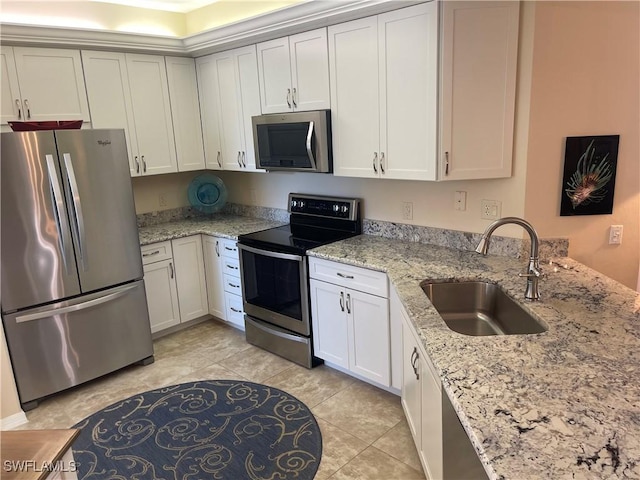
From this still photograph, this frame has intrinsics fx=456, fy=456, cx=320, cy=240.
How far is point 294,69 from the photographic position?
129 inches

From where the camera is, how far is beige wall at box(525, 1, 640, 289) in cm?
239

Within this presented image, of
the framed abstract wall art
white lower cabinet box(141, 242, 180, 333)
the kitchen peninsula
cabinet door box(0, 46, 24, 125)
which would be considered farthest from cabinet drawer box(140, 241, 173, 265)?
the framed abstract wall art

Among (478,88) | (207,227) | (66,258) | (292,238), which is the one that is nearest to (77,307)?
(66,258)

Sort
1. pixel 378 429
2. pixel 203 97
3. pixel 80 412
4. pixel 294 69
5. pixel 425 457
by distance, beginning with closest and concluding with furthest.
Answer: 1. pixel 425 457
2. pixel 378 429
3. pixel 80 412
4. pixel 294 69
5. pixel 203 97

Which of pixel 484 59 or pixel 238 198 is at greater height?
pixel 484 59

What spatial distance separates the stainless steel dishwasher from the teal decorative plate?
10.9 feet

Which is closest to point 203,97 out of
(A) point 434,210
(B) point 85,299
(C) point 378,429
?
(B) point 85,299

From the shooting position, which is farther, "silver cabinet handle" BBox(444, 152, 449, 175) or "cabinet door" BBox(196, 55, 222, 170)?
"cabinet door" BBox(196, 55, 222, 170)

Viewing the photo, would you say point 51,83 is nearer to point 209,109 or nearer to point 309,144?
point 209,109

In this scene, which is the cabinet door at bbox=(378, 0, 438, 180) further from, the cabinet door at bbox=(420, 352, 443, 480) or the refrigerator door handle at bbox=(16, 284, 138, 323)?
the refrigerator door handle at bbox=(16, 284, 138, 323)

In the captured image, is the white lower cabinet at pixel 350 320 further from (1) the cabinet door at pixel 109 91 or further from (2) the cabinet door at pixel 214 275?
(1) the cabinet door at pixel 109 91

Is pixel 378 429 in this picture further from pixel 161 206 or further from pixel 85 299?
pixel 161 206

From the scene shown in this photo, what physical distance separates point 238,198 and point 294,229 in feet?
3.64

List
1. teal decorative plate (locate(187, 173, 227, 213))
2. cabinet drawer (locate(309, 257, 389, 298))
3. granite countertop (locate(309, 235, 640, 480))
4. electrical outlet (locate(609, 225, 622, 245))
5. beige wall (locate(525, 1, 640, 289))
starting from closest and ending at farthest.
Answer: granite countertop (locate(309, 235, 640, 480))
beige wall (locate(525, 1, 640, 289))
electrical outlet (locate(609, 225, 622, 245))
cabinet drawer (locate(309, 257, 389, 298))
teal decorative plate (locate(187, 173, 227, 213))
